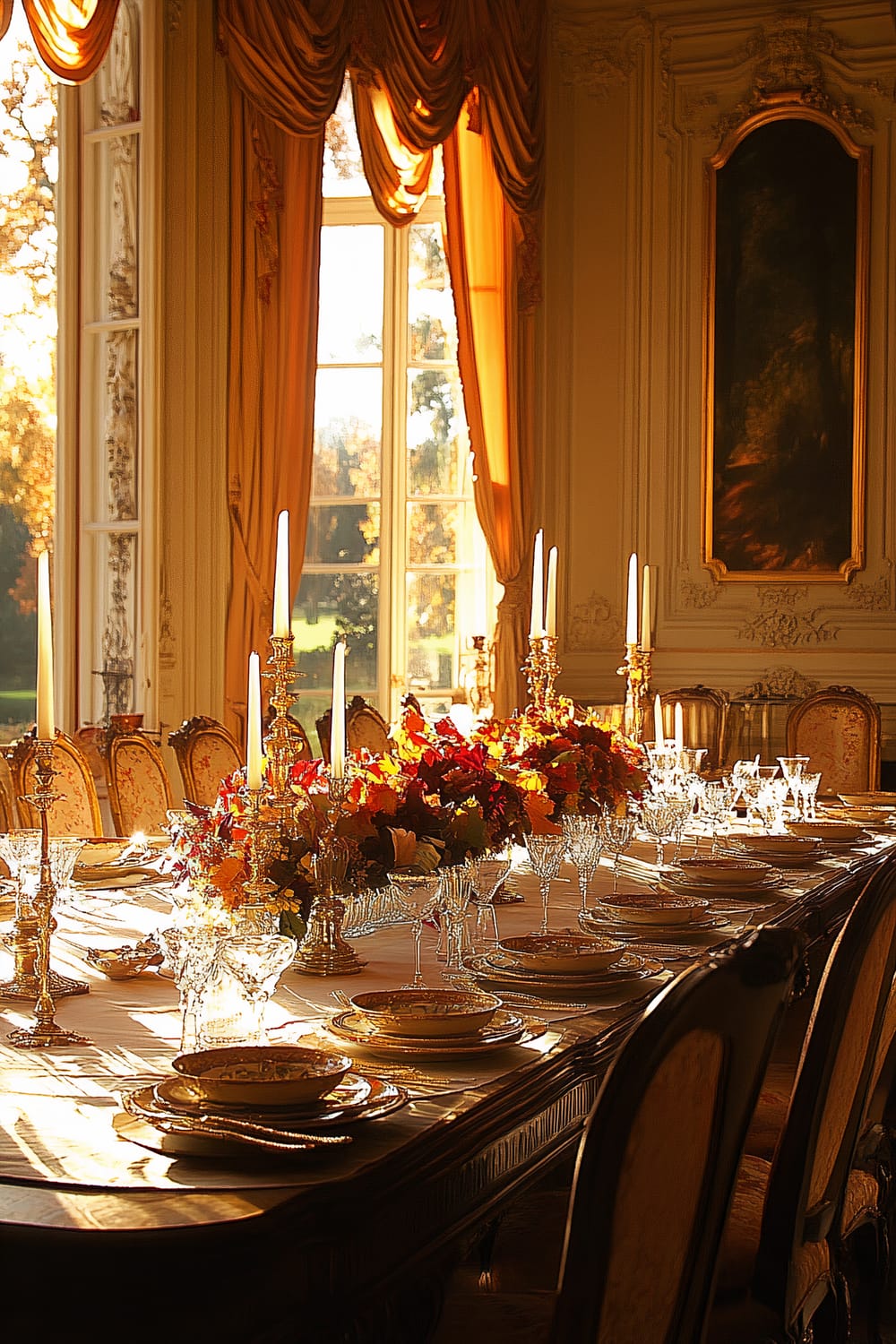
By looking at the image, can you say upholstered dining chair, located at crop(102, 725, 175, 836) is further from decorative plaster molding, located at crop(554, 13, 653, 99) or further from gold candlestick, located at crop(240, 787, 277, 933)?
decorative plaster molding, located at crop(554, 13, 653, 99)

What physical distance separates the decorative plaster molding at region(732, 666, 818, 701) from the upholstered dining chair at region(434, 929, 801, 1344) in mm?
5951

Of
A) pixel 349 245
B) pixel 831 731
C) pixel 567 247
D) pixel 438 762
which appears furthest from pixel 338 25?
pixel 438 762

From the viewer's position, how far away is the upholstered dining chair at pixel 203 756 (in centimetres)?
434

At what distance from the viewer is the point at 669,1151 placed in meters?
1.29

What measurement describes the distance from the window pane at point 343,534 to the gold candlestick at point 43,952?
5079 millimetres

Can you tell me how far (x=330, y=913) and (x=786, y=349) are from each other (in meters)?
5.69

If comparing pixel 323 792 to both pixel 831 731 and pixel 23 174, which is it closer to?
pixel 831 731

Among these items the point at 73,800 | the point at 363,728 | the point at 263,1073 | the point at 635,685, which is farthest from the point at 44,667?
the point at 363,728

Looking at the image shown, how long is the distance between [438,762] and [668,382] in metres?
5.38

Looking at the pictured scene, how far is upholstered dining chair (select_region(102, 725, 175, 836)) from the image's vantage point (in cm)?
412

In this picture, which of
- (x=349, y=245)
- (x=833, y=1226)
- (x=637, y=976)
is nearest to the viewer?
(x=833, y=1226)

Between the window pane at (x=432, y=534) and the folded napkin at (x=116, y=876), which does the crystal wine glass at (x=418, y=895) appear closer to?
the folded napkin at (x=116, y=876)

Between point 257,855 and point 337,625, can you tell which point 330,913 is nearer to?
point 257,855

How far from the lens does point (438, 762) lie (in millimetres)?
2516
